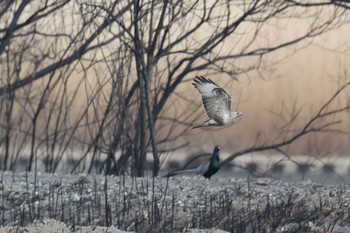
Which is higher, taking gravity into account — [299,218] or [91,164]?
[91,164]

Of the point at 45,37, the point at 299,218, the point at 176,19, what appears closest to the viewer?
the point at 299,218

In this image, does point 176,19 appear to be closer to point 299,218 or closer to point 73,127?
point 73,127

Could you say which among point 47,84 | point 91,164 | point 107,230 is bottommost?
point 107,230

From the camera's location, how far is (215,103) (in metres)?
13.7

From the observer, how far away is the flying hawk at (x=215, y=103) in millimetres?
13508

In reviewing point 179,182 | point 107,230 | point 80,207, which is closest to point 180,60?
point 179,182

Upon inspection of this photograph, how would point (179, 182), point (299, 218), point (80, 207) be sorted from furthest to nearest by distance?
point (179, 182) → point (80, 207) → point (299, 218)

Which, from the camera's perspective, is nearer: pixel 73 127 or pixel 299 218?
pixel 299 218

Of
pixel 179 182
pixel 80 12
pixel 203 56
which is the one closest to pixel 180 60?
pixel 203 56

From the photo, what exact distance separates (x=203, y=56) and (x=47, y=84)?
10.0 feet

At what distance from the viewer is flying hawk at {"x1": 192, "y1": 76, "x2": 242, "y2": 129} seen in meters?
13.5

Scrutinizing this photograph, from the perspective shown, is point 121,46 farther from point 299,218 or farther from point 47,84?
point 299,218

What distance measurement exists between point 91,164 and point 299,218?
920 cm

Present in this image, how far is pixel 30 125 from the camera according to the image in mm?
22641
